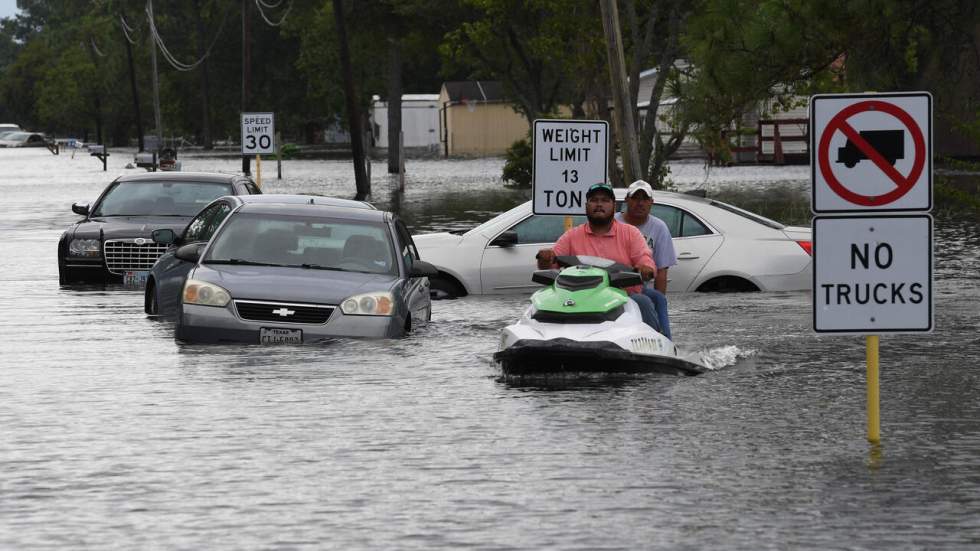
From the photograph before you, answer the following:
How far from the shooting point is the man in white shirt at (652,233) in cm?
1433

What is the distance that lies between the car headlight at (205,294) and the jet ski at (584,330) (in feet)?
9.12

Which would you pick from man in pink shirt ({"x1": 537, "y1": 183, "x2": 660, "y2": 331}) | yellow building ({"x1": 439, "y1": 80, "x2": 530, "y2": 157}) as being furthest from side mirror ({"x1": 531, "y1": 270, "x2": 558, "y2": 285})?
yellow building ({"x1": 439, "y1": 80, "x2": 530, "y2": 157})

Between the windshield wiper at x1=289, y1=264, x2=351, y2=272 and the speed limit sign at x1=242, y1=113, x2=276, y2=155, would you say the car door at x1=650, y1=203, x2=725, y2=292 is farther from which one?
the speed limit sign at x1=242, y1=113, x2=276, y2=155

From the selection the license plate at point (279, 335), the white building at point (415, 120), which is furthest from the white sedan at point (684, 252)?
the white building at point (415, 120)

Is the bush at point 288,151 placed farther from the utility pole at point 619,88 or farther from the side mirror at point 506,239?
the side mirror at point 506,239

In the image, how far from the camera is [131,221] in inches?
913

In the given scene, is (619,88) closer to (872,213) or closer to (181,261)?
(181,261)

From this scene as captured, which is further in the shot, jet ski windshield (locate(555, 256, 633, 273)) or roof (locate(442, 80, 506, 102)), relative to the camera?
roof (locate(442, 80, 506, 102))

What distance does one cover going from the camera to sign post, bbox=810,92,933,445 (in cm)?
989

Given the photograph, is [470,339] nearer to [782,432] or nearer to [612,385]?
[612,385]

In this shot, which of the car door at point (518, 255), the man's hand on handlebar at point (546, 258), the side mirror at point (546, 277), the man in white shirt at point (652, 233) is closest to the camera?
the side mirror at point (546, 277)

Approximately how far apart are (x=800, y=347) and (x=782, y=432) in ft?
16.7

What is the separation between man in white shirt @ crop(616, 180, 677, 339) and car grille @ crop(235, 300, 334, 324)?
8.42 ft

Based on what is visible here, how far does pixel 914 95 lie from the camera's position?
389 inches
